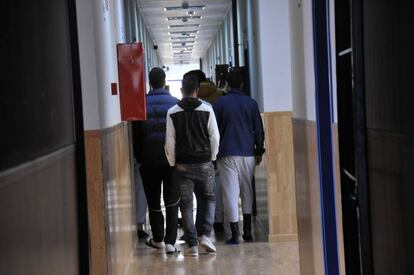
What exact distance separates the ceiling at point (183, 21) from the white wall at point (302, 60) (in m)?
7.01

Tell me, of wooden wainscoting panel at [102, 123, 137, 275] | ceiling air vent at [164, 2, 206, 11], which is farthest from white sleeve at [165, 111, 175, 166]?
ceiling air vent at [164, 2, 206, 11]

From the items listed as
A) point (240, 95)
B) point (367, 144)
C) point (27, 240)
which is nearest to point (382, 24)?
point (367, 144)

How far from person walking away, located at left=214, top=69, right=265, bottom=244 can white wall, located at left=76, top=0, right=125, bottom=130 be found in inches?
58.4

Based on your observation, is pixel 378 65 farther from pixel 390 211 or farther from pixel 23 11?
pixel 23 11

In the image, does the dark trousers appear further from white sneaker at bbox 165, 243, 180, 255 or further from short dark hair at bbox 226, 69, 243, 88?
short dark hair at bbox 226, 69, 243, 88

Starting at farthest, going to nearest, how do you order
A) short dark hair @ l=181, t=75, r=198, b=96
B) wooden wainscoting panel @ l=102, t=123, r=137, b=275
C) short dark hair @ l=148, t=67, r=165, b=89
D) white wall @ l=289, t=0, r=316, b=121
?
short dark hair @ l=148, t=67, r=165, b=89, short dark hair @ l=181, t=75, r=198, b=96, wooden wainscoting panel @ l=102, t=123, r=137, b=275, white wall @ l=289, t=0, r=316, b=121

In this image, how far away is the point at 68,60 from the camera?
287 centimetres

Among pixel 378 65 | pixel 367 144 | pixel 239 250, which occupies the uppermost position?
pixel 378 65

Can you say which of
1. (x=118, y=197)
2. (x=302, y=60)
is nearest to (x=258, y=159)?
(x=118, y=197)

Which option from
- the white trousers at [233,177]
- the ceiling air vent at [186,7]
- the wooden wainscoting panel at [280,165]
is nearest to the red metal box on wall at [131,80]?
the white trousers at [233,177]

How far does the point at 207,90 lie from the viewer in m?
6.80

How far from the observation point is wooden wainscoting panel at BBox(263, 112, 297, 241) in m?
6.10

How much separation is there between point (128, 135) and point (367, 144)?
3987 millimetres

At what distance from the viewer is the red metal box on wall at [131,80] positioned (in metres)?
5.31
